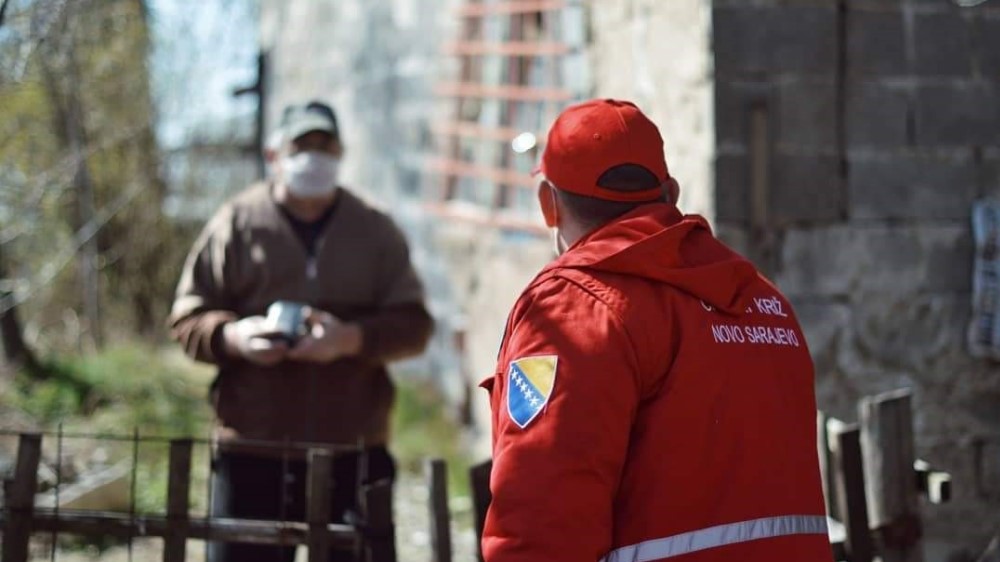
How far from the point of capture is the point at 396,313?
3768mm

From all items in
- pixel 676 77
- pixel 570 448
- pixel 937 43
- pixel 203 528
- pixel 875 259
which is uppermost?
pixel 937 43

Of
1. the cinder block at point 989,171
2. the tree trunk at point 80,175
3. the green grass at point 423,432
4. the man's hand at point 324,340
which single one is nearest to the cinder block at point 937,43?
the cinder block at point 989,171

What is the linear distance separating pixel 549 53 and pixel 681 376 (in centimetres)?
429

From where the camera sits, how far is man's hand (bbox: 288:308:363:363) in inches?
139

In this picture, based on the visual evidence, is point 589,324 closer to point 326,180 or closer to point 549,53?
point 326,180

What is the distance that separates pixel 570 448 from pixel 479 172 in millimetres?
5038

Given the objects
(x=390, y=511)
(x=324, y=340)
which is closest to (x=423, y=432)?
(x=324, y=340)

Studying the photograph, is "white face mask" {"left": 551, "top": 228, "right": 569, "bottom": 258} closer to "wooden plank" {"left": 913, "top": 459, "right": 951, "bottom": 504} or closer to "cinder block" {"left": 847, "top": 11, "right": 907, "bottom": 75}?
"wooden plank" {"left": 913, "top": 459, "right": 951, "bottom": 504}

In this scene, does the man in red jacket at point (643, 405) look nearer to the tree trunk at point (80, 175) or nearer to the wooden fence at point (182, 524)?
the wooden fence at point (182, 524)

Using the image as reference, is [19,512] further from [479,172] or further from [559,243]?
Result: [479,172]

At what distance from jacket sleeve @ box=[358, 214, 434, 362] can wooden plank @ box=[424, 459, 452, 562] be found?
0.37 meters

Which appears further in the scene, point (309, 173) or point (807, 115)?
point (807, 115)

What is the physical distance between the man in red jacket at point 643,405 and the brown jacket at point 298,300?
5.38 ft

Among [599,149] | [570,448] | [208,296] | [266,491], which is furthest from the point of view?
[208,296]
